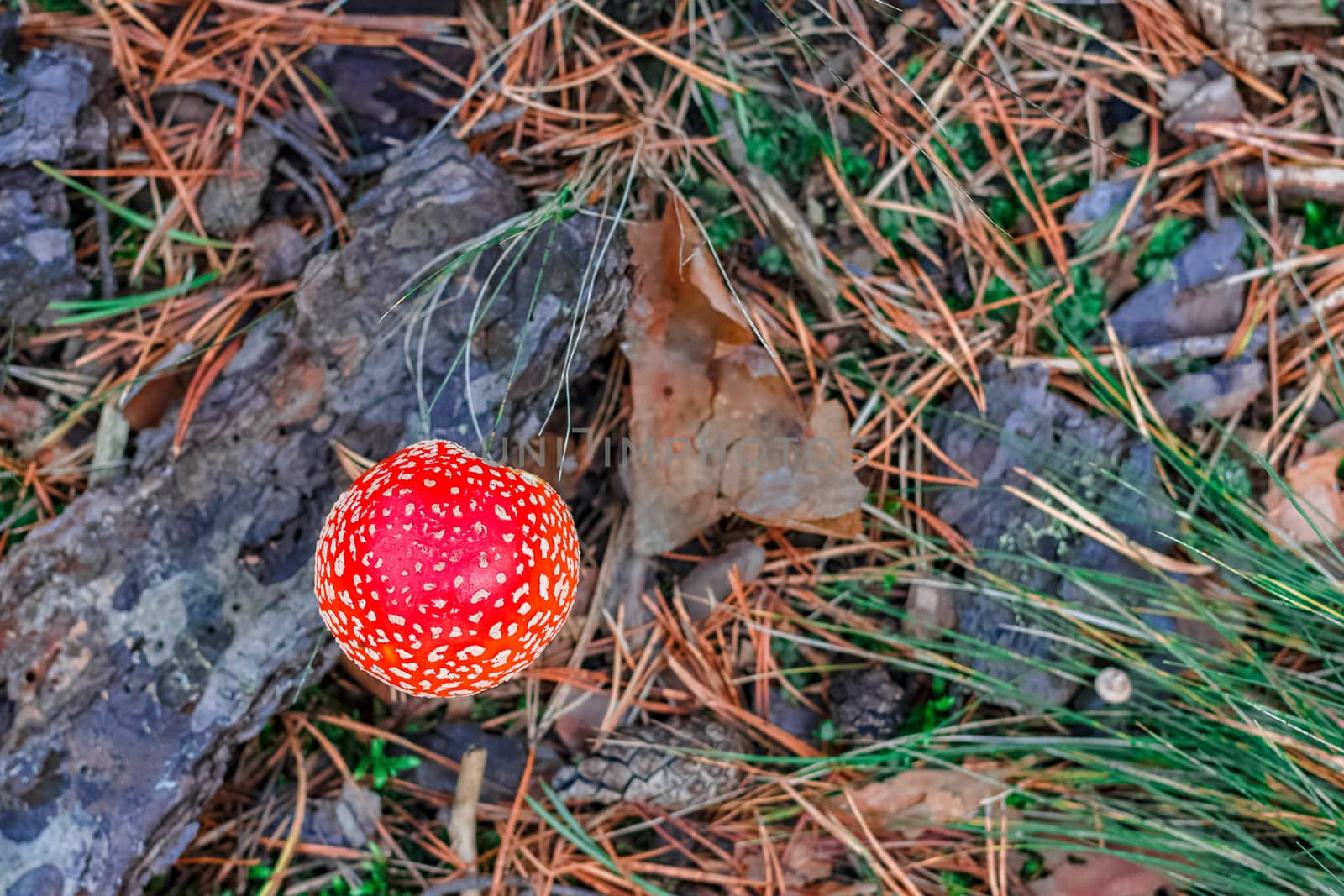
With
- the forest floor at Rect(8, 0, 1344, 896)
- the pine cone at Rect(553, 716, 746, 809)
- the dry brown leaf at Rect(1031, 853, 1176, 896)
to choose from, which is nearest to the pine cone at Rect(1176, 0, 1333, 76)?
the forest floor at Rect(8, 0, 1344, 896)

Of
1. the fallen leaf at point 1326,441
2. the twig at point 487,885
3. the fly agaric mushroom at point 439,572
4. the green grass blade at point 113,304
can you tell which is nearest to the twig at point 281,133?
the green grass blade at point 113,304

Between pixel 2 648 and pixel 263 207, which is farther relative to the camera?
pixel 263 207

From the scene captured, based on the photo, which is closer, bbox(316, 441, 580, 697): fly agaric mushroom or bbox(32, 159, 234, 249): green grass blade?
bbox(316, 441, 580, 697): fly agaric mushroom

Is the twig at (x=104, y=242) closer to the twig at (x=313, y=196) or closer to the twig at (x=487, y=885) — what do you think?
the twig at (x=313, y=196)

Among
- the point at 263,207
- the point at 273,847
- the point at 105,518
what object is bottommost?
the point at 273,847

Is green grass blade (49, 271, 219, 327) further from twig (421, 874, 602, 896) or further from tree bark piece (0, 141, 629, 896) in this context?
twig (421, 874, 602, 896)

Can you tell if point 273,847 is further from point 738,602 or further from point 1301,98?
point 1301,98

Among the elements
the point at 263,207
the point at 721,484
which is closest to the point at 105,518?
the point at 263,207
